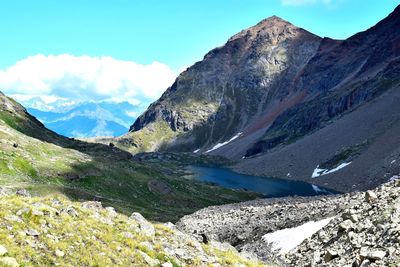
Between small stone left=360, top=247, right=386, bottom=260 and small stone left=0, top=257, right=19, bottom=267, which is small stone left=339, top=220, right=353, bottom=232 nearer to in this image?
small stone left=360, top=247, right=386, bottom=260

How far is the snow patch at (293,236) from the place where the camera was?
39.5 metres

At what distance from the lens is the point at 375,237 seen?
28703mm

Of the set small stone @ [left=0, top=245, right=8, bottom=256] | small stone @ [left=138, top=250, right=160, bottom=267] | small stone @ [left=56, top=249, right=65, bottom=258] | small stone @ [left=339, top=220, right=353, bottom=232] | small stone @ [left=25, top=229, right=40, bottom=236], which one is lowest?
small stone @ [left=339, top=220, right=353, bottom=232]

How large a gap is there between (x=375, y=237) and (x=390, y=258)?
4039 mm

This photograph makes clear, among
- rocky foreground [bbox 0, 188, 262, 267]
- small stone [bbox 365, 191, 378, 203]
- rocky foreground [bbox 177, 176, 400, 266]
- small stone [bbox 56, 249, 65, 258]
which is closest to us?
rocky foreground [bbox 0, 188, 262, 267]

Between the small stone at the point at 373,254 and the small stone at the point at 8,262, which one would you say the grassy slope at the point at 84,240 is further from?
the small stone at the point at 373,254

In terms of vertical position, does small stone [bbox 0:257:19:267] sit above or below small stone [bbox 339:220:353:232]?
above

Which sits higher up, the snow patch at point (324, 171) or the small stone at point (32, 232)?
the snow patch at point (324, 171)

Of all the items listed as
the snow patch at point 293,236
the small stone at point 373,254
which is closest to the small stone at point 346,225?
the snow patch at point 293,236

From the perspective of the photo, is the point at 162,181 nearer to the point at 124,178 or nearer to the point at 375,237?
the point at 124,178

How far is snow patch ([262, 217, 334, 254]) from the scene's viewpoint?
130 feet

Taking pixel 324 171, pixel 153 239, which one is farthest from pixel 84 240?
pixel 324 171

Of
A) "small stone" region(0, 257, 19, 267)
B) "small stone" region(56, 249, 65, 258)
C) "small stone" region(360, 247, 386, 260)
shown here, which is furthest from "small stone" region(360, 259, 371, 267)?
"small stone" region(0, 257, 19, 267)

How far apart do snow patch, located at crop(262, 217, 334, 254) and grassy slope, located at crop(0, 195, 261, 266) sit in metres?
13.5
